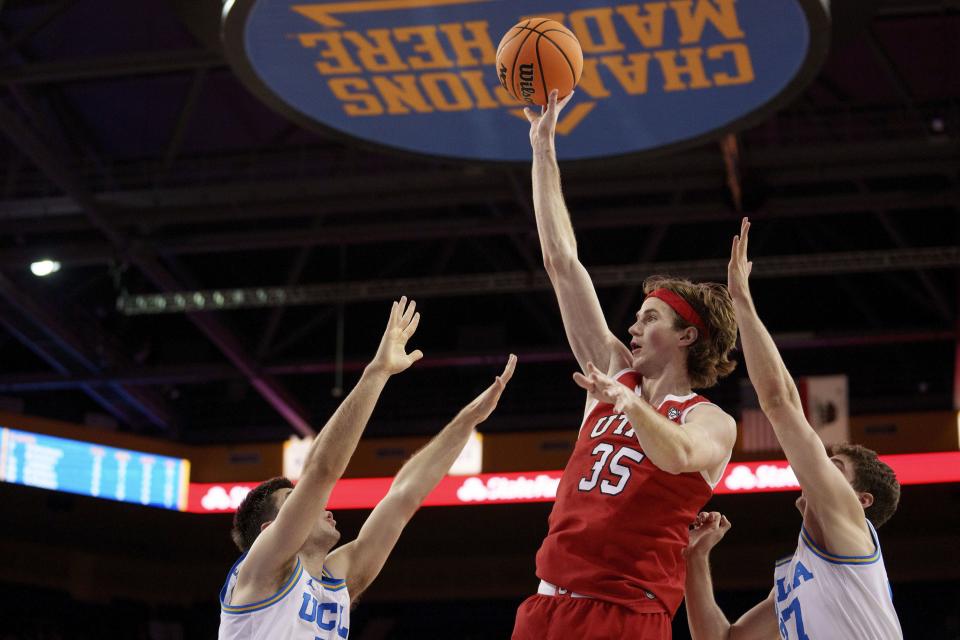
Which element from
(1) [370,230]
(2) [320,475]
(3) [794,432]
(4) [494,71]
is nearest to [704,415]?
(3) [794,432]

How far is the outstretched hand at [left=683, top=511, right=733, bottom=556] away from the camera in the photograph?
15.0ft

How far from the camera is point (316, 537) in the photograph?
4.97m

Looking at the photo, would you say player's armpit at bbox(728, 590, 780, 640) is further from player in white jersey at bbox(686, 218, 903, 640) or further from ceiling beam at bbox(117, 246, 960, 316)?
ceiling beam at bbox(117, 246, 960, 316)

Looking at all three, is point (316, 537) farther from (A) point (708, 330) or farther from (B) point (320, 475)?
(A) point (708, 330)

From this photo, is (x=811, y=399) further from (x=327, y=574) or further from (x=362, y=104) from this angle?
(x=327, y=574)

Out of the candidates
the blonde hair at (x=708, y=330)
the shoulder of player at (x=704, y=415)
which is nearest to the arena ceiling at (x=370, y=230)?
the blonde hair at (x=708, y=330)

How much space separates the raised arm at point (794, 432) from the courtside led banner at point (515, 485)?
9.57 meters

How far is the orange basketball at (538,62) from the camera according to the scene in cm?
515

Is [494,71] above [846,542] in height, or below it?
above

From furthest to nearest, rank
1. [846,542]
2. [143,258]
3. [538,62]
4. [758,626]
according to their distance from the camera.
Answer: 1. [143,258]
2. [538,62]
3. [758,626]
4. [846,542]

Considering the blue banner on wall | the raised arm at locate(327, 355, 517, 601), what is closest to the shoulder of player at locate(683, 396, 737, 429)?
the raised arm at locate(327, 355, 517, 601)

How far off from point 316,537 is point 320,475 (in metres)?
0.48

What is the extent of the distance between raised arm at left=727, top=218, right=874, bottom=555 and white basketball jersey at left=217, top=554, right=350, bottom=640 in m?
1.90

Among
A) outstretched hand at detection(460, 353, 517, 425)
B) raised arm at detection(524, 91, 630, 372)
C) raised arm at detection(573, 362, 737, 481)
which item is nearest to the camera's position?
raised arm at detection(573, 362, 737, 481)
